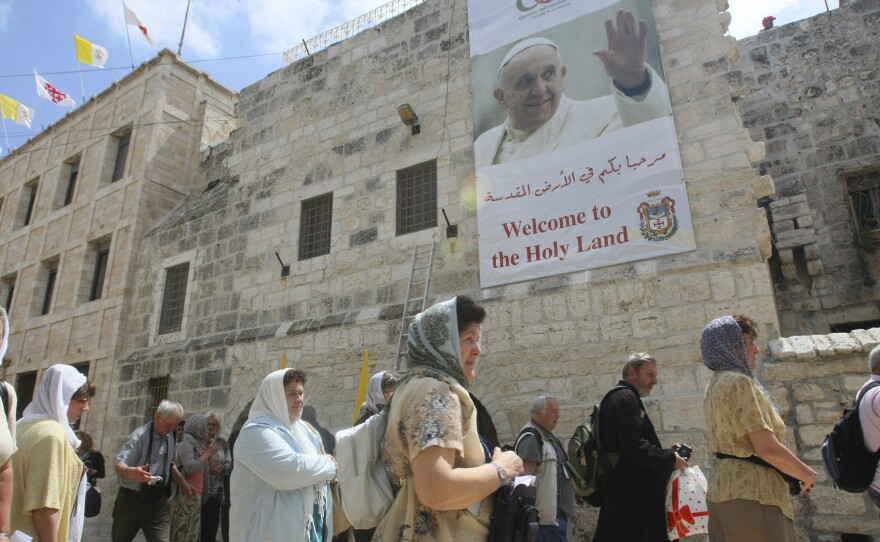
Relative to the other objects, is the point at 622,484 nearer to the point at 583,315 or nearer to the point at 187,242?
the point at 583,315

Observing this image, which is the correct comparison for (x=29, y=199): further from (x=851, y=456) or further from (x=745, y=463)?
(x=851, y=456)

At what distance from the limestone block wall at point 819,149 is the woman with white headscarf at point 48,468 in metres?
8.22

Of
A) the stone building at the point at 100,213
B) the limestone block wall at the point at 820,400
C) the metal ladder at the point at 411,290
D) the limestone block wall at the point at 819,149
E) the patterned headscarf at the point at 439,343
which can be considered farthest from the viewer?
the stone building at the point at 100,213

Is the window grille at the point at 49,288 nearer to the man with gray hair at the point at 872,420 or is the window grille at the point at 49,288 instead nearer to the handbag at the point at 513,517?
the handbag at the point at 513,517

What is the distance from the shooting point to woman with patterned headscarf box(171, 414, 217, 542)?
4.75m

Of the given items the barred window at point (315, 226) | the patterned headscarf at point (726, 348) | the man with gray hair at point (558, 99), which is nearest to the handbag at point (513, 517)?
the patterned headscarf at point (726, 348)

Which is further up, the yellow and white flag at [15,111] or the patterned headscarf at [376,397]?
the yellow and white flag at [15,111]

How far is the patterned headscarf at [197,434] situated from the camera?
508 centimetres

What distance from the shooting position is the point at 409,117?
7.41 metres

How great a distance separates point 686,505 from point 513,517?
1.61 m

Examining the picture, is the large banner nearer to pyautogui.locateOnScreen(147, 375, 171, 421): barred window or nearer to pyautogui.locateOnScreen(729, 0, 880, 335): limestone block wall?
pyautogui.locateOnScreen(729, 0, 880, 335): limestone block wall

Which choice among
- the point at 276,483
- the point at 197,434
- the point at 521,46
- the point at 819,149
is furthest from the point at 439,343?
the point at 819,149

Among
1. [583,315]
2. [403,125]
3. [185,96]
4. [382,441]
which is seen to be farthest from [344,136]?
[382,441]

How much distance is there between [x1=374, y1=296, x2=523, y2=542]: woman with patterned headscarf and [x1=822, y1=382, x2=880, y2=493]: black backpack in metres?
1.75
